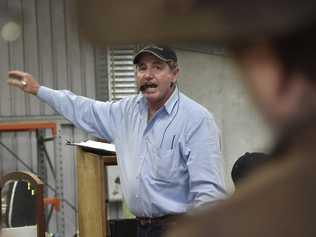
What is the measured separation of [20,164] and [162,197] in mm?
3288

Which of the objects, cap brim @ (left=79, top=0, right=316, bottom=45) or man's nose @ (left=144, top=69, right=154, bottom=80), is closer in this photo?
cap brim @ (left=79, top=0, right=316, bottom=45)

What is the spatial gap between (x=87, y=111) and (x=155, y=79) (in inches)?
13.7

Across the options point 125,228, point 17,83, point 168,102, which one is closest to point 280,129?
A: point 168,102

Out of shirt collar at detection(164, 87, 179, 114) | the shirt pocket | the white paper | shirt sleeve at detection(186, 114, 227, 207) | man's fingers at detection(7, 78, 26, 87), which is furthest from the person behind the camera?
the white paper

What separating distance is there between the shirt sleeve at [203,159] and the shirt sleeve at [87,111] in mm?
425

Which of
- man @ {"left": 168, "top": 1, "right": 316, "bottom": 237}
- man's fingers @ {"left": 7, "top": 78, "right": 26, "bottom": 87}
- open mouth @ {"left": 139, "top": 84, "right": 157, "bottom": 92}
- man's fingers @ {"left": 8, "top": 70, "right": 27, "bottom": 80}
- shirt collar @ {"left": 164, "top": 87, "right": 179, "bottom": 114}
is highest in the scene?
man's fingers @ {"left": 8, "top": 70, "right": 27, "bottom": 80}

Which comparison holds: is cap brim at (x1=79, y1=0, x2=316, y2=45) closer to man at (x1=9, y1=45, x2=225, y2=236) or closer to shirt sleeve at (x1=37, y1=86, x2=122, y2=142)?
man at (x1=9, y1=45, x2=225, y2=236)

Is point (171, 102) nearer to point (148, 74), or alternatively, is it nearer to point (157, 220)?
point (148, 74)

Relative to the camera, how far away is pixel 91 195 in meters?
3.06

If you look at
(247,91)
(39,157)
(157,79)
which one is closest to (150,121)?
(157,79)

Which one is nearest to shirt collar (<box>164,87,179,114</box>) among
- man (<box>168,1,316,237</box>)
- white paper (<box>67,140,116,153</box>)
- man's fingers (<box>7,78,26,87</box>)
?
white paper (<box>67,140,116,153</box>)

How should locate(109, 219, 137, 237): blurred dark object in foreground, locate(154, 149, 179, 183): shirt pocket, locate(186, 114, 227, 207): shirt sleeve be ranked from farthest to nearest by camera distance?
locate(109, 219, 137, 237): blurred dark object in foreground < locate(154, 149, 179, 183): shirt pocket < locate(186, 114, 227, 207): shirt sleeve

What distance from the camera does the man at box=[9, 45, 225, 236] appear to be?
2.59 m

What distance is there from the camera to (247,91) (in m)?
0.43
